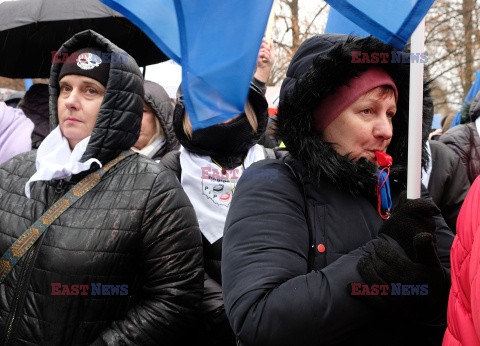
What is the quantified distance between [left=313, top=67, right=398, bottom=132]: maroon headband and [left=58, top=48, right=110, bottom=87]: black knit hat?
1186 mm

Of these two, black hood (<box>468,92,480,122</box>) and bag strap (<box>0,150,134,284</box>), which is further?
black hood (<box>468,92,480,122</box>)

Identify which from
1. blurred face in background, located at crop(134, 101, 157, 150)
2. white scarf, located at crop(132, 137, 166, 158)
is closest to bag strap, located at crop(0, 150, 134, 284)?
white scarf, located at crop(132, 137, 166, 158)

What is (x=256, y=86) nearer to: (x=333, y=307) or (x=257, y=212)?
(x=257, y=212)

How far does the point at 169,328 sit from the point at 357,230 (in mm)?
981

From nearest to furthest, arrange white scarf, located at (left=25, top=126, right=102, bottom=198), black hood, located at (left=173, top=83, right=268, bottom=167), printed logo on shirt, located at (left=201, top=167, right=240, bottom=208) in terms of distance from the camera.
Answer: white scarf, located at (left=25, top=126, right=102, bottom=198), printed logo on shirt, located at (left=201, top=167, right=240, bottom=208), black hood, located at (left=173, top=83, right=268, bottom=167)

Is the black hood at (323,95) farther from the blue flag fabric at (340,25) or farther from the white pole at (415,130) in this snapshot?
the blue flag fabric at (340,25)

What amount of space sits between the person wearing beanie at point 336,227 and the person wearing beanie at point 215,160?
3.76ft

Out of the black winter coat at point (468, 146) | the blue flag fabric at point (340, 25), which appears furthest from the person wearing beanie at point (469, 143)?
the blue flag fabric at point (340, 25)

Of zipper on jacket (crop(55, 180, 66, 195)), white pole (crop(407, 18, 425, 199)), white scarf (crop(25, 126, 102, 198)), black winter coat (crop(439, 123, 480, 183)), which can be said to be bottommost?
black winter coat (crop(439, 123, 480, 183))

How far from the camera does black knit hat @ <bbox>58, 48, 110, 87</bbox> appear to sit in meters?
2.49

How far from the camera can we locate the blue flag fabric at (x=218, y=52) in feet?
5.57

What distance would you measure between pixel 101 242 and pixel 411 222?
1258 mm

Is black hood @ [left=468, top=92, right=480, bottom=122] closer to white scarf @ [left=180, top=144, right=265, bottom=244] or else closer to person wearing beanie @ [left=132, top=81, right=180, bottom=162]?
white scarf @ [left=180, top=144, right=265, bottom=244]

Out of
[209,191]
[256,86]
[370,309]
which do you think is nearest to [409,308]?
[370,309]
